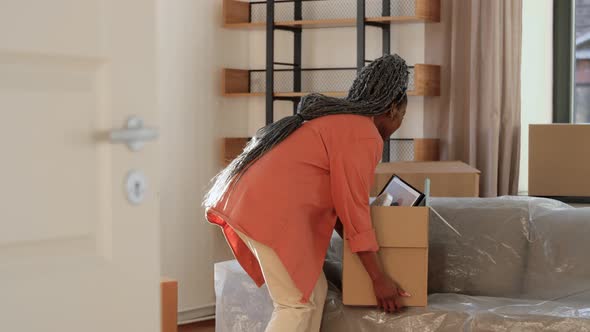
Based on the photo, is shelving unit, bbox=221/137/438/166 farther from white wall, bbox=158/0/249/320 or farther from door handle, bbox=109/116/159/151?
door handle, bbox=109/116/159/151

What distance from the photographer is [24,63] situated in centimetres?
133

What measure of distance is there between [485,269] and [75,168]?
1.98m

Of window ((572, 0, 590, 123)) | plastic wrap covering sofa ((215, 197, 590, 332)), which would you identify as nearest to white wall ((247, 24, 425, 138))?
window ((572, 0, 590, 123))

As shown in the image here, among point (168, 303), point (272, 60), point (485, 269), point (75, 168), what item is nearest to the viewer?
point (75, 168)

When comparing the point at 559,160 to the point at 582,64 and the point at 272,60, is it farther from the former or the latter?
the point at 272,60

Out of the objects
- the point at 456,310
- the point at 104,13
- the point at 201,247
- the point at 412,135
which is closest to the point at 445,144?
the point at 412,135

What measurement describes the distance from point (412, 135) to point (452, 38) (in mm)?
541

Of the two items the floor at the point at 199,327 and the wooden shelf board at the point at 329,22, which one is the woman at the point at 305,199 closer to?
the wooden shelf board at the point at 329,22

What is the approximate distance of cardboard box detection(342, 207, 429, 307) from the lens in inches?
106

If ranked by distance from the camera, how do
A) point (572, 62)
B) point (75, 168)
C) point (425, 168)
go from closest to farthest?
point (75, 168)
point (425, 168)
point (572, 62)

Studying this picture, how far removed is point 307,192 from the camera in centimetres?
262

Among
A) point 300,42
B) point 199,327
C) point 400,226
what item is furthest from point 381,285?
point 300,42

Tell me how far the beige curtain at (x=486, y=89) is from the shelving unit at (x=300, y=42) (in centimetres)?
12

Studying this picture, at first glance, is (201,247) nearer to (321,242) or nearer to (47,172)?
(321,242)
